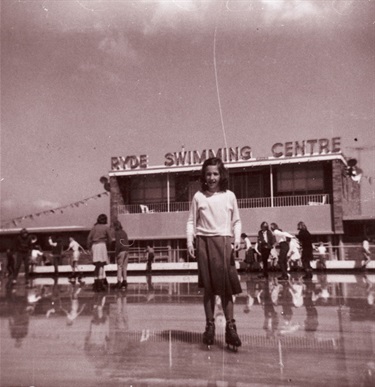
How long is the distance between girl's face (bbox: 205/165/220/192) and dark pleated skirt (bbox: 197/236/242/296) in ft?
1.56

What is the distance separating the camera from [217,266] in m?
4.41

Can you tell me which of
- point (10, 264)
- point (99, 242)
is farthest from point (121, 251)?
point (10, 264)

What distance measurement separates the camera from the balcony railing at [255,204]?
27664 millimetres

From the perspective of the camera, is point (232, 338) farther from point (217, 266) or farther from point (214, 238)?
point (214, 238)

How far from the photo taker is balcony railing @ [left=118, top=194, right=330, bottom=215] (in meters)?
27.7

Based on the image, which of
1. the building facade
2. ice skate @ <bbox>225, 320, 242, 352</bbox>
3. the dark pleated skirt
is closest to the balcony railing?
the building facade

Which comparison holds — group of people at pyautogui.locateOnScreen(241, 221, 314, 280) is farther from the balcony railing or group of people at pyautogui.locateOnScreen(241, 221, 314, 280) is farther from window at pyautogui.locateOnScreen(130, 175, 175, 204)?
window at pyautogui.locateOnScreen(130, 175, 175, 204)

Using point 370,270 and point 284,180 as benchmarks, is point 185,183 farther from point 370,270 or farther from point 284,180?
point 370,270

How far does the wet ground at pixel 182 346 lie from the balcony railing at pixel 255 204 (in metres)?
20.4

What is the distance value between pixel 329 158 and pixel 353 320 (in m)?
22.2

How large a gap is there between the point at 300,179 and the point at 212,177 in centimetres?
2459

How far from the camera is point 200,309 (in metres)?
7.14

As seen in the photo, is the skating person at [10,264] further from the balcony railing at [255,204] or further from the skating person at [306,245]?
the balcony railing at [255,204]

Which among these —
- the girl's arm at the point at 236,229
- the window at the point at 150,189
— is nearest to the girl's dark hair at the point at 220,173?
the girl's arm at the point at 236,229
